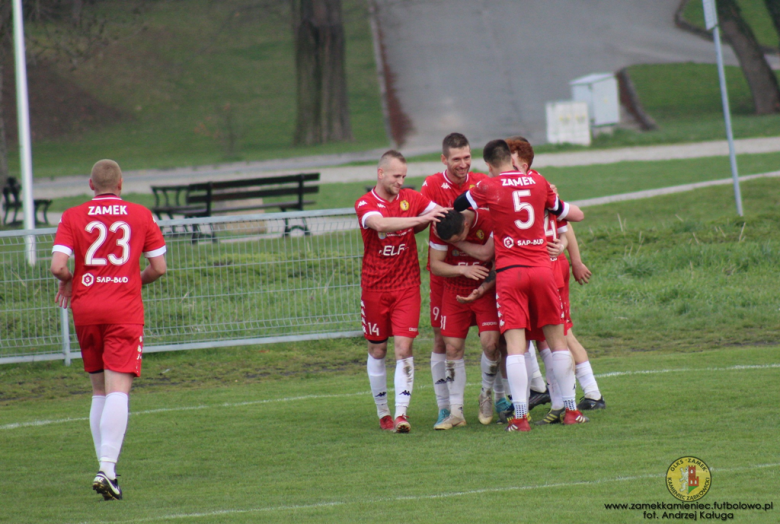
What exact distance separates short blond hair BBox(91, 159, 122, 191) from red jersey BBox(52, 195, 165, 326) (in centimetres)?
7

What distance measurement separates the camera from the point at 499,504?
4.94 metres

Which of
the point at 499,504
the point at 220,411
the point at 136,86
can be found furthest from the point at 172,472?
the point at 136,86

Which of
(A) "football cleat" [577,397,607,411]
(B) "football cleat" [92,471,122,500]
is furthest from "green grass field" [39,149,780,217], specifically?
(B) "football cleat" [92,471,122,500]

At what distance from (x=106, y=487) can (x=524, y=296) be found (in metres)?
3.07

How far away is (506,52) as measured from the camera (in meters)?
48.7

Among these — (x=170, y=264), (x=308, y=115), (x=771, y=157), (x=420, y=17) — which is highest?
(x=420, y=17)

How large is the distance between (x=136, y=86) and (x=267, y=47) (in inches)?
404

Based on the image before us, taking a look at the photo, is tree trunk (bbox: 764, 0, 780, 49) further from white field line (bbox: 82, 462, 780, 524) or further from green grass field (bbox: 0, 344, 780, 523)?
white field line (bbox: 82, 462, 780, 524)

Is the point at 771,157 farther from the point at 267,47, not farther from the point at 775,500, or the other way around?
the point at 267,47

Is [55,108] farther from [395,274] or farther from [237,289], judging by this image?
[395,274]

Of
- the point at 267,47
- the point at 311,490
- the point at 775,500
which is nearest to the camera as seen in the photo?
the point at 775,500

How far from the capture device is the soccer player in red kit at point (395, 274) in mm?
6891

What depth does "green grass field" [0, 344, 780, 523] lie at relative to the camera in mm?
4988

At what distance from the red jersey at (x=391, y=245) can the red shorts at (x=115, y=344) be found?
1.88 metres
